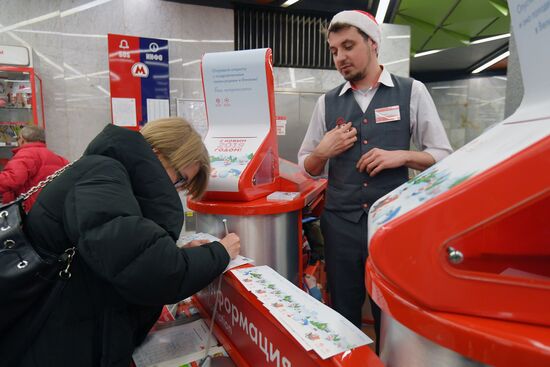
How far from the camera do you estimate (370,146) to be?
160cm

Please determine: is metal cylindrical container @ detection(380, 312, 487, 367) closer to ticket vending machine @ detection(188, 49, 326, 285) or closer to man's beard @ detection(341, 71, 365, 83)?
ticket vending machine @ detection(188, 49, 326, 285)

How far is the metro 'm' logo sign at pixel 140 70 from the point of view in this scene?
4.24 metres

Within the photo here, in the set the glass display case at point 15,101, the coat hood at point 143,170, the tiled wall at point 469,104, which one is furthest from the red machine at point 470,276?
the tiled wall at point 469,104

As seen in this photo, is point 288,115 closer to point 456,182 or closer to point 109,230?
point 109,230

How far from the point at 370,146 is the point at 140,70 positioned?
3.49 metres

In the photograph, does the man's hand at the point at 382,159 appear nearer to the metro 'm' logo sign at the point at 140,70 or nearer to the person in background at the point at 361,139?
the person in background at the point at 361,139

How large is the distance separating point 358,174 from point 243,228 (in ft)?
1.79

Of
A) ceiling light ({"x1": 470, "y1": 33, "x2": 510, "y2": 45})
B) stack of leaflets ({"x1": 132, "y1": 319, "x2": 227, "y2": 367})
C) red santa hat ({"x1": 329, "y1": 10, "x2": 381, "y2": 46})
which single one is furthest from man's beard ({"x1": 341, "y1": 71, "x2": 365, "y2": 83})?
ceiling light ({"x1": 470, "y1": 33, "x2": 510, "y2": 45})

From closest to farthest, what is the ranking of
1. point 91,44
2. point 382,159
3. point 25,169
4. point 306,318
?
point 306,318, point 382,159, point 25,169, point 91,44

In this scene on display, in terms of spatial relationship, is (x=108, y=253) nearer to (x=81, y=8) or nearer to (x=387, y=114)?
(x=387, y=114)

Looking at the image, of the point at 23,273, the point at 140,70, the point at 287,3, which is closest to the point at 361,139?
the point at 23,273

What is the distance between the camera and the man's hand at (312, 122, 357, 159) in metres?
1.57

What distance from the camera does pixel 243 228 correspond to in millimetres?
1600

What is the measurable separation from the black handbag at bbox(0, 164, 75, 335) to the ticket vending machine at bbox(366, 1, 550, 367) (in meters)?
0.84
